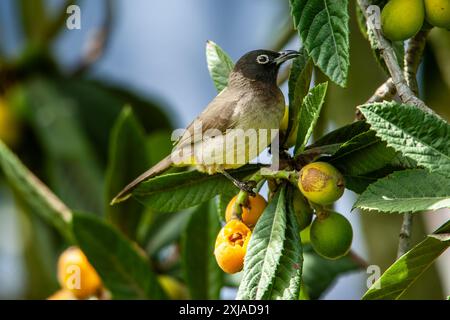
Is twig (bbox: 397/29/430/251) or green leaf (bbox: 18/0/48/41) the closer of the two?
twig (bbox: 397/29/430/251)

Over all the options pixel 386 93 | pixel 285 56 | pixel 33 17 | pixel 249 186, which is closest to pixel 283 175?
pixel 249 186

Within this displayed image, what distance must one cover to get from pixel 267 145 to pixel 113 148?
2.33ft

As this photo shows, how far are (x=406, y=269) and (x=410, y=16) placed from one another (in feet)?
1.61

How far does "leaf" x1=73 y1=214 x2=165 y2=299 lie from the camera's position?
2.22 metres

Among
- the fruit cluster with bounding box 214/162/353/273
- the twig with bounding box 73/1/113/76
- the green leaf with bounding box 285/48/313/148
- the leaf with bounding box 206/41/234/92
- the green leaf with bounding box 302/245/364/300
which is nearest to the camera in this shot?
the fruit cluster with bounding box 214/162/353/273

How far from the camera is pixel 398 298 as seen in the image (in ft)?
5.47

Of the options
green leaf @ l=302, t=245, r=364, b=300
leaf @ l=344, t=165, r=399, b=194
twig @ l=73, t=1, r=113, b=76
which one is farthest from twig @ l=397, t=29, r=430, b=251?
twig @ l=73, t=1, r=113, b=76

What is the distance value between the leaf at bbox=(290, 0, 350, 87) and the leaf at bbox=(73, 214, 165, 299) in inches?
34.6

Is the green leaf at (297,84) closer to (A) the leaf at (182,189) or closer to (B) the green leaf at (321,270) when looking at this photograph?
(A) the leaf at (182,189)

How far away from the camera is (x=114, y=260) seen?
2.25m

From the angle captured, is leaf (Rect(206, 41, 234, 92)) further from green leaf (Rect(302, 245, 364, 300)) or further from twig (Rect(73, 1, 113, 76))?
twig (Rect(73, 1, 113, 76))

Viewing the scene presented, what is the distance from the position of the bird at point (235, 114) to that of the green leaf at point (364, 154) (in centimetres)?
40

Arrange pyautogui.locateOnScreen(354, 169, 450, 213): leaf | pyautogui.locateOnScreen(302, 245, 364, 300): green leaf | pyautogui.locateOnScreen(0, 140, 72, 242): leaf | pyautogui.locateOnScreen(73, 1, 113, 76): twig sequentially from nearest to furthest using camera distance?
pyautogui.locateOnScreen(354, 169, 450, 213): leaf < pyautogui.locateOnScreen(302, 245, 364, 300): green leaf < pyautogui.locateOnScreen(0, 140, 72, 242): leaf < pyautogui.locateOnScreen(73, 1, 113, 76): twig
